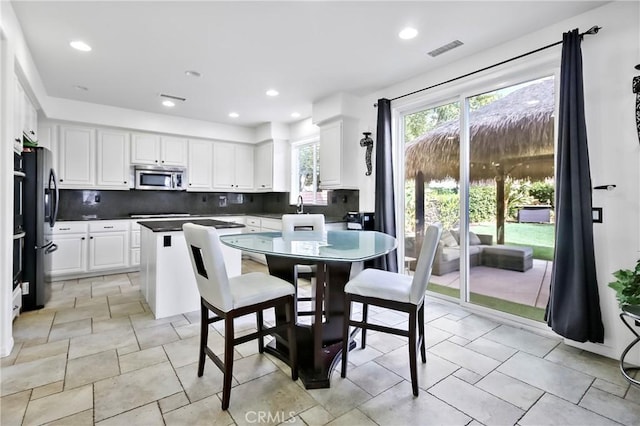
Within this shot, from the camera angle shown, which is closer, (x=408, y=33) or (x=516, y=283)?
(x=408, y=33)

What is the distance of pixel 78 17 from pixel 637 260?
4.65 metres

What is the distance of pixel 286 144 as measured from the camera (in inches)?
239

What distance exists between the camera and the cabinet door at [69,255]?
14.6 ft

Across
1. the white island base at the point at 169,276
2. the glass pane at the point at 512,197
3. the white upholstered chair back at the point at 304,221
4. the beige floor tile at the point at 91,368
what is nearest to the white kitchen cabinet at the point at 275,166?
the white island base at the point at 169,276

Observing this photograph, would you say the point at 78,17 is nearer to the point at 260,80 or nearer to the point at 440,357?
the point at 260,80

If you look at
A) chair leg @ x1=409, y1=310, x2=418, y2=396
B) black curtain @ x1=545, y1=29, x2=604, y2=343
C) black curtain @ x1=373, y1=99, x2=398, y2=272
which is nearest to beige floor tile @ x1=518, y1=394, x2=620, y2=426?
chair leg @ x1=409, y1=310, x2=418, y2=396

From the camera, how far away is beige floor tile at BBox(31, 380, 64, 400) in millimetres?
1876

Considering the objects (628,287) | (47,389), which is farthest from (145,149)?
(628,287)

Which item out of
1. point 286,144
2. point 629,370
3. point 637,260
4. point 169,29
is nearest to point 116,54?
point 169,29

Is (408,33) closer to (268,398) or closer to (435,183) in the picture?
(435,183)

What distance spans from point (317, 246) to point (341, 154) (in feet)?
8.28

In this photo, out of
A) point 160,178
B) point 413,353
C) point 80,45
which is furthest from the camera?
point 160,178

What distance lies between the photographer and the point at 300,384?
2.00 meters

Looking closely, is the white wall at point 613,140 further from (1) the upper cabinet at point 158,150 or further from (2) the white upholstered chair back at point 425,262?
(1) the upper cabinet at point 158,150
